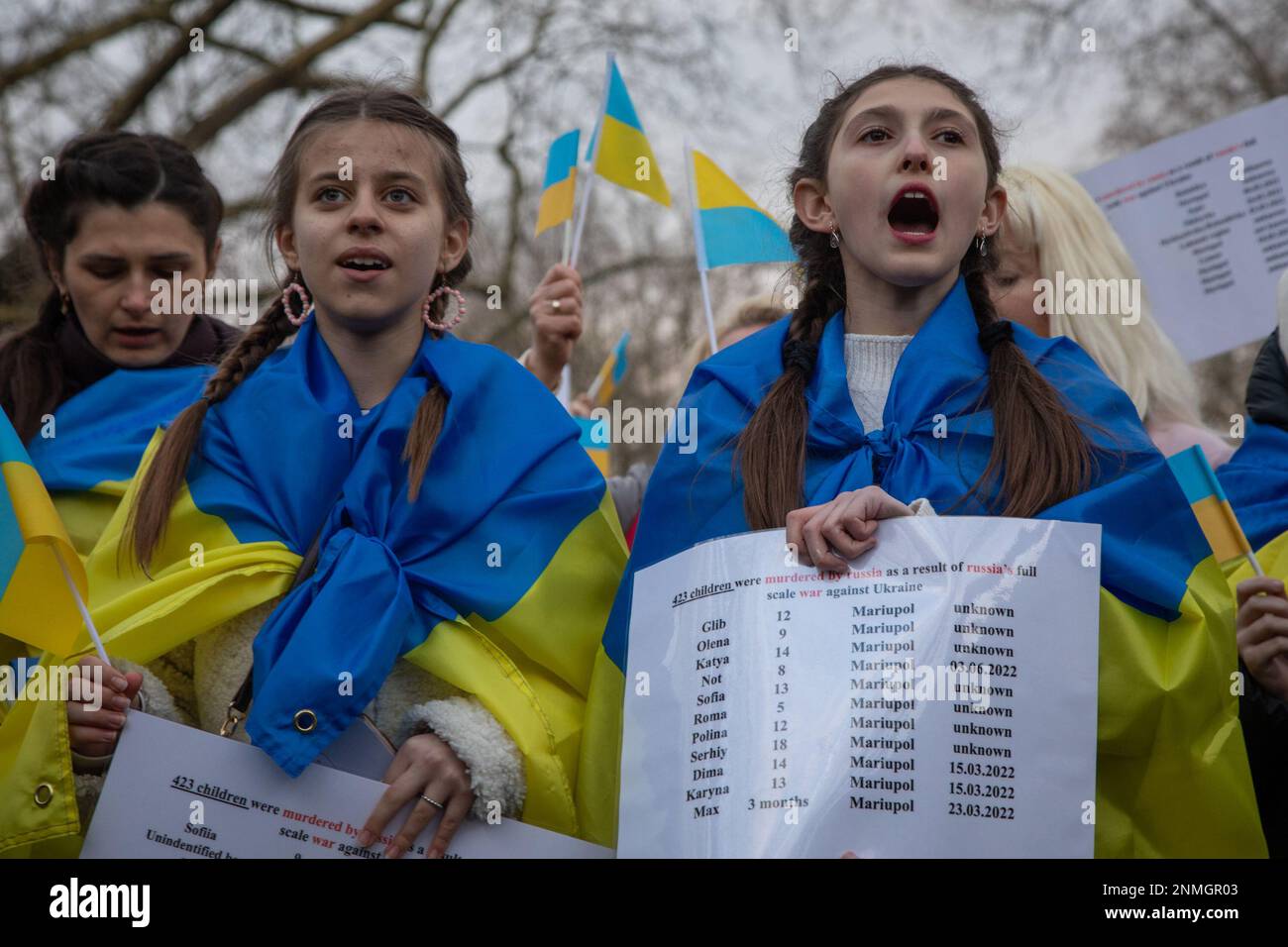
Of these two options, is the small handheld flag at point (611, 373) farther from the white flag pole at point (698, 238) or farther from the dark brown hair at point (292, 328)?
the dark brown hair at point (292, 328)

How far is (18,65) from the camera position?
10.5m

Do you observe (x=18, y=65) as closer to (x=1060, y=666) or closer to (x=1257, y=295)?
(x=1257, y=295)

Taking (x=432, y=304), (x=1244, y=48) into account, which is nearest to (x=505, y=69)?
(x=1244, y=48)

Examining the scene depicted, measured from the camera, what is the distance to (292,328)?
3664 millimetres

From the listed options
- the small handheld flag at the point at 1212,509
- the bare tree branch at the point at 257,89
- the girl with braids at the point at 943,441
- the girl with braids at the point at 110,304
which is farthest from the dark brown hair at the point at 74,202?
the bare tree branch at the point at 257,89

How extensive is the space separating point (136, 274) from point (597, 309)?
9.63m

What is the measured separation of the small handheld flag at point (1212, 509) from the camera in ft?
10.7

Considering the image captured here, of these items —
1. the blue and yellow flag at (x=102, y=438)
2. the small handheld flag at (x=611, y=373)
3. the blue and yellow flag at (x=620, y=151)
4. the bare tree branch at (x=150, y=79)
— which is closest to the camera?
the blue and yellow flag at (x=102, y=438)

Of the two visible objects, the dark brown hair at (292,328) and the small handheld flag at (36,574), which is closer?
the small handheld flag at (36,574)

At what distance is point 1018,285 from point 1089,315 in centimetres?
21

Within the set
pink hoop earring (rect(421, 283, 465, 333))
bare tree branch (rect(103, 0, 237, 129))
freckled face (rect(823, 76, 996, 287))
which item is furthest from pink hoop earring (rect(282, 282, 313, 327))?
bare tree branch (rect(103, 0, 237, 129))

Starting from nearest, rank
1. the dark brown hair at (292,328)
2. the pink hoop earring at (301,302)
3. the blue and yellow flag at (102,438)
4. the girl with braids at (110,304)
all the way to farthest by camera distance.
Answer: the dark brown hair at (292,328)
the pink hoop earring at (301,302)
the blue and yellow flag at (102,438)
the girl with braids at (110,304)

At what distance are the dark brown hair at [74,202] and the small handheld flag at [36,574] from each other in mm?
887
